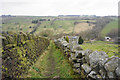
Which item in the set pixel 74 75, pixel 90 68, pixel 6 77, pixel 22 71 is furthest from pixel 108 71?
pixel 22 71

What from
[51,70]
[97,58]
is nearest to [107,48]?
[51,70]

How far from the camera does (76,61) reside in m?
8.00

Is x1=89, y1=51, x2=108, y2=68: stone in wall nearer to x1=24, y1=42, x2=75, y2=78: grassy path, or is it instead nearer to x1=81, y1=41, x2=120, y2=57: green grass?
x1=24, y1=42, x2=75, y2=78: grassy path

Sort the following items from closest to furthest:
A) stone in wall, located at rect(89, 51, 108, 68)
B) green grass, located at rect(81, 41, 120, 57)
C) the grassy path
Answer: stone in wall, located at rect(89, 51, 108, 68) → the grassy path → green grass, located at rect(81, 41, 120, 57)

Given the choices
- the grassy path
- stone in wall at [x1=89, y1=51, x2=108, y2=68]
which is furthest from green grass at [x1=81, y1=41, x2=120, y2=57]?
stone in wall at [x1=89, y1=51, x2=108, y2=68]

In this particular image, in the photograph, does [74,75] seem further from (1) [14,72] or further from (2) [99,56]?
(1) [14,72]

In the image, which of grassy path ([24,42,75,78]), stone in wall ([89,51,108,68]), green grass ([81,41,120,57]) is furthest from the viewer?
green grass ([81,41,120,57])

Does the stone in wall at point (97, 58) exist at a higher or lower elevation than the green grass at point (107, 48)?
higher

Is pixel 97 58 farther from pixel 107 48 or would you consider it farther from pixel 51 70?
pixel 107 48

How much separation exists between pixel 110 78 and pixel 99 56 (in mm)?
1509

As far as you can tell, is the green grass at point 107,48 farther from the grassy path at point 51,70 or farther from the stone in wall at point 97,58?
the stone in wall at point 97,58

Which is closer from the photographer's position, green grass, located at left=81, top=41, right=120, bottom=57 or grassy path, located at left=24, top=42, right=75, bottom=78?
grassy path, located at left=24, top=42, right=75, bottom=78

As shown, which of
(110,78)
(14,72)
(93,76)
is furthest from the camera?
(14,72)

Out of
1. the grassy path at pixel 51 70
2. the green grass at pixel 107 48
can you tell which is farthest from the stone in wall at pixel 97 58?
the green grass at pixel 107 48
